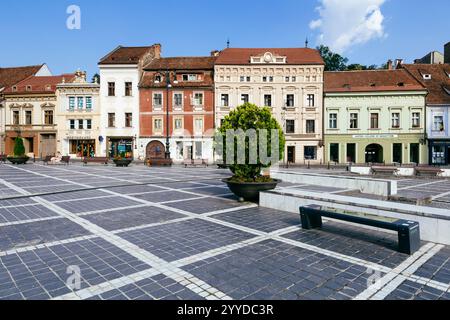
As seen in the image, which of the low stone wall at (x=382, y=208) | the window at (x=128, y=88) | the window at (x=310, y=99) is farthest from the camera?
the window at (x=128, y=88)

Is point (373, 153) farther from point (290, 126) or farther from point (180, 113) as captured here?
point (180, 113)

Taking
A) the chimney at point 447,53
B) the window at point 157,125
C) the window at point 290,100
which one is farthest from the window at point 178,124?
the chimney at point 447,53

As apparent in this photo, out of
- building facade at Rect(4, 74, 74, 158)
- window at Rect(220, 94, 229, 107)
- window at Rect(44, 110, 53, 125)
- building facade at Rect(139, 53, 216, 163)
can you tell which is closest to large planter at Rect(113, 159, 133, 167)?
building facade at Rect(139, 53, 216, 163)

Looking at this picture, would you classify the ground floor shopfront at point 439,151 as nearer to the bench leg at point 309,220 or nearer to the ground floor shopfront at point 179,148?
the ground floor shopfront at point 179,148

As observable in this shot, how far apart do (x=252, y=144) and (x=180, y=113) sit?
27.9 meters

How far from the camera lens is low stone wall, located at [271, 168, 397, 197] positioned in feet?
37.0

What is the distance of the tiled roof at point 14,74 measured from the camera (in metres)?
41.7

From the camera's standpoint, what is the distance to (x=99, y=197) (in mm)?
10258

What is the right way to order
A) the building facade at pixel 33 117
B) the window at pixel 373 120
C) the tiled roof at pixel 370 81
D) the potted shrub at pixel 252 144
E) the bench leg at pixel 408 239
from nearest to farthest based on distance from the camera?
the bench leg at pixel 408 239
the potted shrub at pixel 252 144
the tiled roof at pixel 370 81
the window at pixel 373 120
the building facade at pixel 33 117

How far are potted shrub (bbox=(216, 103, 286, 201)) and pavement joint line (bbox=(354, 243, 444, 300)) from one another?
182 inches

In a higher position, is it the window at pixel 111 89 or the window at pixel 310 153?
the window at pixel 111 89

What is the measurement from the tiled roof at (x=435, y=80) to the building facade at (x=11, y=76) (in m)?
50.6

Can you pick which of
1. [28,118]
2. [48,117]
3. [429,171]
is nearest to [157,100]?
[48,117]
